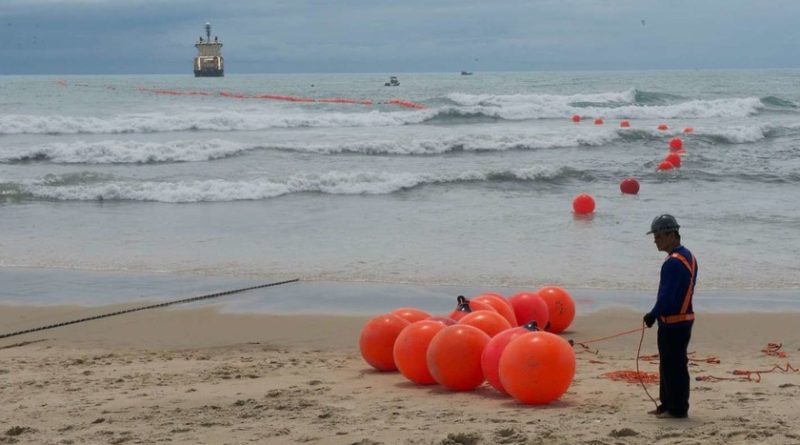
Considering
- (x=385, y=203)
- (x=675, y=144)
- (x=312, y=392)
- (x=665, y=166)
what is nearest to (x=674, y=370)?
(x=312, y=392)

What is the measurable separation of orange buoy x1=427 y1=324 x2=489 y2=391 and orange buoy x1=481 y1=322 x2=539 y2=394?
0.32 feet

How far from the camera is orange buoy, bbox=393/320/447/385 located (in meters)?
7.02

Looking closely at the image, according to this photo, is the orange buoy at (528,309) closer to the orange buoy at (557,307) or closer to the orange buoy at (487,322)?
the orange buoy at (557,307)

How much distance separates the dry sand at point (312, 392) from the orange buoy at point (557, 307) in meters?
0.13

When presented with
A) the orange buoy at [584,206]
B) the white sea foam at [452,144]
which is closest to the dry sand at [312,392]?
the orange buoy at [584,206]

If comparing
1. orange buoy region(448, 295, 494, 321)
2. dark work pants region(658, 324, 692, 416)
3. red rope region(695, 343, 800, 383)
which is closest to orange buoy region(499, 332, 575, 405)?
dark work pants region(658, 324, 692, 416)

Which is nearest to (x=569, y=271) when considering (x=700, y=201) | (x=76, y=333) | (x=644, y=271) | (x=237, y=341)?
(x=644, y=271)

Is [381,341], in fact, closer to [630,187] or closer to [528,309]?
[528,309]

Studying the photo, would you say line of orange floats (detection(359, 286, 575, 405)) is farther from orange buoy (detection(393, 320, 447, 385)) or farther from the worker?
the worker

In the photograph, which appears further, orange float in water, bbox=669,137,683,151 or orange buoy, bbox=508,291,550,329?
orange float in water, bbox=669,137,683,151

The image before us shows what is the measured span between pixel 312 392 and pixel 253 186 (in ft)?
45.8

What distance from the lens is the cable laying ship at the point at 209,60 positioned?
105000 millimetres

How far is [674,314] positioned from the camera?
19.3 feet

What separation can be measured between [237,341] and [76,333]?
1528mm
